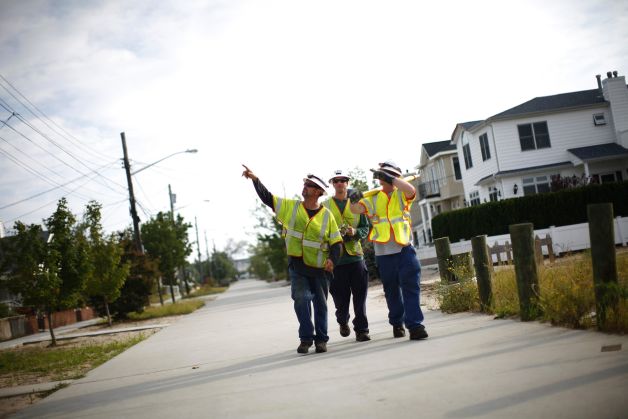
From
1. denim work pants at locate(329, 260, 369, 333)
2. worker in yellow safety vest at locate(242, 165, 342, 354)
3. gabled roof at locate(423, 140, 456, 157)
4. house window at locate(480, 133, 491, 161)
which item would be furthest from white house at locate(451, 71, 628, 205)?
worker in yellow safety vest at locate(242, 165, 342, 354)

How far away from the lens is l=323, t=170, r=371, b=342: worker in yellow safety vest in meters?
7.65

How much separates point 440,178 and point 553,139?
14347mm

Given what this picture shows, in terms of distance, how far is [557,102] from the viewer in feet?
120

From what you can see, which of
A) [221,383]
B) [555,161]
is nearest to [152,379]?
[221,383]

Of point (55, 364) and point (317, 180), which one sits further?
point (55, 364)

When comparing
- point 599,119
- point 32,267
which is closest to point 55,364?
point 32,267

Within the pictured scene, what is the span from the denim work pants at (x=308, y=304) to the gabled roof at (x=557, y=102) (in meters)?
30.1

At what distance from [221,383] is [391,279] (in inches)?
91.6

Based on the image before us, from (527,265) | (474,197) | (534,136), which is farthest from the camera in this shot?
(474,197)

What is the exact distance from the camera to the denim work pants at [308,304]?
726 centimetres

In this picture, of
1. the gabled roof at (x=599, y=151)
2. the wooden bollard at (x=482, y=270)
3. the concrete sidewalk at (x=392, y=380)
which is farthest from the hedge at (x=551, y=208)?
the concrete sidewalk at (x=392, y=380)

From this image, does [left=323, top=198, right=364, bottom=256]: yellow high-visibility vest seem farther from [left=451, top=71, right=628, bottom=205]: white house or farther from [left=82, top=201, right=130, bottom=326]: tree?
[left=451, top=71, right=628, bottom=205]: white house

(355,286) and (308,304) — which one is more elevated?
(355,286)

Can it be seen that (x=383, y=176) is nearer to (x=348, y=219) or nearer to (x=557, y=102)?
(x=348, y=219)
